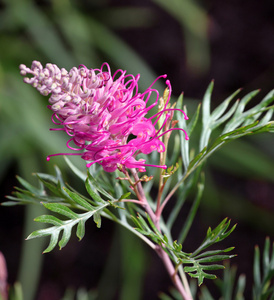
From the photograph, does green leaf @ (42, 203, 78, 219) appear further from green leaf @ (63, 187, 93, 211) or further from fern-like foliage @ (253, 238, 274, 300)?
fern-like foliage @ (253, 238, 274, 300)

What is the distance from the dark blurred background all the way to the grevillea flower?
0.79 m

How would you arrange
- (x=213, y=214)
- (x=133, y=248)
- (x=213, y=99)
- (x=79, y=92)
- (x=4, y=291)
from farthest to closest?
(x=213, y=99)
(x=213, y=214)
(x=133, y=248)
(x=4, y=291)
(x=79, y=92)

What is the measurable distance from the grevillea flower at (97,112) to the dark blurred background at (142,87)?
2.59 feet

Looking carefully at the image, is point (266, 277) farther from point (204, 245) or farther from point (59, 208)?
point (59, 208)

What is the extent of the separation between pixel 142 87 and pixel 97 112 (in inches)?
36.4

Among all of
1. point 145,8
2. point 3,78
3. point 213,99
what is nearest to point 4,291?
point 3,78

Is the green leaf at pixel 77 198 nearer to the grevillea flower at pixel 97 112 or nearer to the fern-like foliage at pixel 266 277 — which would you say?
the grevillea flower at pixel 97 112

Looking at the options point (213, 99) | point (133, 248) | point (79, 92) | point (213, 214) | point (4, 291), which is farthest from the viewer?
point (213, 99)

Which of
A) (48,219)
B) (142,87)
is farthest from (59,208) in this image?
(142,87)

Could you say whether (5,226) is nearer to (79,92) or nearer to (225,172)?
(225,172)

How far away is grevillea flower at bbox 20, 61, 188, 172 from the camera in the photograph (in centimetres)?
35

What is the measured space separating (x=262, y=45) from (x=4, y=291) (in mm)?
1308

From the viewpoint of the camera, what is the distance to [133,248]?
1237 mm

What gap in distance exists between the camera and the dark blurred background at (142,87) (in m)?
1.25
